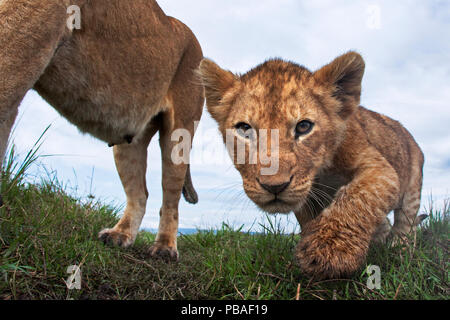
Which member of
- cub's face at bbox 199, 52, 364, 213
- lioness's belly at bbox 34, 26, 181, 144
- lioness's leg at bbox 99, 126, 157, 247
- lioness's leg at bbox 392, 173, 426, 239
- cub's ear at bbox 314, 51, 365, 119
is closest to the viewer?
cub's face at bbox 199, 52, 364, 213

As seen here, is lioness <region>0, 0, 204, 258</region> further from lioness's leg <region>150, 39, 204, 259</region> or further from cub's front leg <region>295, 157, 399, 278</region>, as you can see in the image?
cub's front leg <region>295, 157, 399, 278</region>

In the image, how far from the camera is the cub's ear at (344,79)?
2.84 metres

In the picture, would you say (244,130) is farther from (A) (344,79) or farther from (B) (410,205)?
(B) (410,205)

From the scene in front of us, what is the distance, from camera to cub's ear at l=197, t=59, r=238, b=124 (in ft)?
10.3

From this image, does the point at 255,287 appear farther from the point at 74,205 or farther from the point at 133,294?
the point at 74,205

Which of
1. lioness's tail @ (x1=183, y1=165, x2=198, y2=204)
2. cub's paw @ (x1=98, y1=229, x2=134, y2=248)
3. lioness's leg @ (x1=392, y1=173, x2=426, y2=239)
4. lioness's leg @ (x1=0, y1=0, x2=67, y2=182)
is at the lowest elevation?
cub's paw @ (x1=98, y1=229, x2=134, y2=248)

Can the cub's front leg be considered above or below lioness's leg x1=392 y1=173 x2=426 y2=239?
below

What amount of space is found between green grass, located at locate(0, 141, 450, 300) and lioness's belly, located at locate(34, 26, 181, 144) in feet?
2.87

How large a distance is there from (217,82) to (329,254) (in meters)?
1.55

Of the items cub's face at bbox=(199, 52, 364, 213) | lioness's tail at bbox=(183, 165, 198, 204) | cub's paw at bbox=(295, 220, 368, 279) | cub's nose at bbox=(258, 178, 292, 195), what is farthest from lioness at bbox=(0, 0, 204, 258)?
cub's paw at bbox=(295, 220, 368, 279)

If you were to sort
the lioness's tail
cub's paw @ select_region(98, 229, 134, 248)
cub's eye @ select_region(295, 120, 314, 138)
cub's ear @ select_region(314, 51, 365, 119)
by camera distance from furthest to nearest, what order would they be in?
the lioness's tail → cub's paw @ select_region(98, 229, 134, 248) → cub's ear @ select_region(314, 51, 365, 119) → cub's eye @ select_region(295, 120, 314, 138)

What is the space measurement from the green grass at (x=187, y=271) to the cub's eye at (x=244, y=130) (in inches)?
33.9

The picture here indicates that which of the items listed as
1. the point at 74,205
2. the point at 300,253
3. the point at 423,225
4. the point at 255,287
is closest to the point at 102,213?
the point at 74,205

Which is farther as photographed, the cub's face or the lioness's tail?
the lioness's tail
